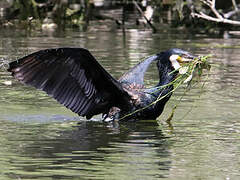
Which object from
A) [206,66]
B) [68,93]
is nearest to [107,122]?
[68,93]

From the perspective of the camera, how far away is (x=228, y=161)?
7184 mm

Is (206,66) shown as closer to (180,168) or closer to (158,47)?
(180,168)

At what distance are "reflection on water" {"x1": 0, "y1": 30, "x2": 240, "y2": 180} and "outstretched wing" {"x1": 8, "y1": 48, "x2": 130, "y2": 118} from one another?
1.06ft

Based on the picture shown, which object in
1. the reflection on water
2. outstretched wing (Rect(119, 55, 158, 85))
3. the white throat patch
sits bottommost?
the reflection on water

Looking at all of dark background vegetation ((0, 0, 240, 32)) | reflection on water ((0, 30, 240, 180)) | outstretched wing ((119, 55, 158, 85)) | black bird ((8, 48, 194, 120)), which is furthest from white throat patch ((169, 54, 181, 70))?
dark background vegetation ((0, 0, 240, 32))

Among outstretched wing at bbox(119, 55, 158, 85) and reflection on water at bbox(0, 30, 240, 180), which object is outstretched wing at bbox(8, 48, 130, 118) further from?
outstretched wing at bbox(119, 55, 158, 85)

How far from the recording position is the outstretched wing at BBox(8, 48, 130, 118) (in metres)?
8.42

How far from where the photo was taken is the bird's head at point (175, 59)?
9.14m

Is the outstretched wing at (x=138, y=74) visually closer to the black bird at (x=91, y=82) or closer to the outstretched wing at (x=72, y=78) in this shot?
the black bird at (x=91, y=82)

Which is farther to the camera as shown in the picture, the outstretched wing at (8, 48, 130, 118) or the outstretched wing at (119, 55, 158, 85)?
the outstretched wing at (119, 55, 158, 85)

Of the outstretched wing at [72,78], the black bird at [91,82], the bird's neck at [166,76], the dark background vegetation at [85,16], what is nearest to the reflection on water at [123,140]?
the black bird at [91,82]

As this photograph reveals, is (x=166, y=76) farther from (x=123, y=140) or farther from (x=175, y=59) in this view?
(x=123, y=140)

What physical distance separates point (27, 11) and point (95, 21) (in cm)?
304

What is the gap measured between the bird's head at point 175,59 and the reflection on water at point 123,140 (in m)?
0.56
